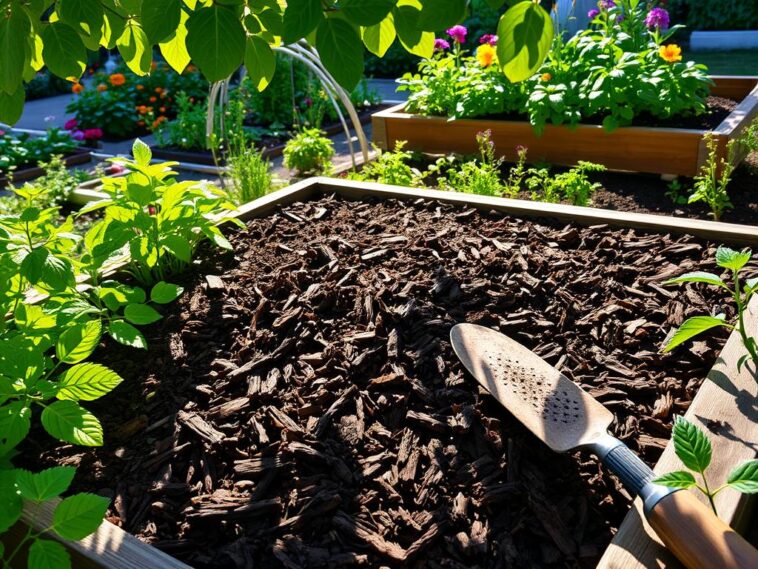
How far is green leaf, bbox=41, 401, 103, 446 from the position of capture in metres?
1.33

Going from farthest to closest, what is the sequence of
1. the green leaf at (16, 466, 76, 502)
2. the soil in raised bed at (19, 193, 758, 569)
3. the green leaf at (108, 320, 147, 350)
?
the green leaf at (108, 320, 147, 350) → the soil in raised bed at (19, 193, 758, 569) → the green leaf at (16, 466, 76, 502)

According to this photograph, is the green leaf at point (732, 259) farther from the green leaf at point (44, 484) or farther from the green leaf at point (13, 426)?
the green leaf at point (13, 426)

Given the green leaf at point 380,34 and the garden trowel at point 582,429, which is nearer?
the garden trowel at point 582,429

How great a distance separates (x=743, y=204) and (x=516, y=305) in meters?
2.55

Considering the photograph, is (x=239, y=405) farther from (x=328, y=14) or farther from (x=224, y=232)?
(x=224, y=232)

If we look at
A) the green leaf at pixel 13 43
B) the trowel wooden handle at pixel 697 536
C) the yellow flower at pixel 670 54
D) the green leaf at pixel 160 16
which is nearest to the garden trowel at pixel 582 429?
the trowel wooden handle at pixel 697 536

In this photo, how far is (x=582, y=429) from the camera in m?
1.37

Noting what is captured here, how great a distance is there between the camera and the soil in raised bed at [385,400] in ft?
4.24

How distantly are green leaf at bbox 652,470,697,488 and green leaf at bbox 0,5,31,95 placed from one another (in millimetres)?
1423

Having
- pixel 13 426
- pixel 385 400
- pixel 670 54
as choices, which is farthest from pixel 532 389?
pixel 670 54

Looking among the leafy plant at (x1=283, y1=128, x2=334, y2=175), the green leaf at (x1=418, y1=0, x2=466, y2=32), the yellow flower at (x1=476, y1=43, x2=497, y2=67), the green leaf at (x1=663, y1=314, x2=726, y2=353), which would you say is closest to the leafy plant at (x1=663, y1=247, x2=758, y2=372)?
the green leaf at (x1=663, y1=314, x2=726, y2=353)

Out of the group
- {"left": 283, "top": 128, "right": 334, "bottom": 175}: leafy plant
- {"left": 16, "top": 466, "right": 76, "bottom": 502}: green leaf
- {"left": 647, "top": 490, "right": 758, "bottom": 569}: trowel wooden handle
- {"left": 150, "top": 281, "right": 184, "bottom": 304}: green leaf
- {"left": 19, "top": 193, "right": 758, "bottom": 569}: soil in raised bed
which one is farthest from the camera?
{"left": 283, "top": 128, "right": 334, "bottom": 175}: leafy plant

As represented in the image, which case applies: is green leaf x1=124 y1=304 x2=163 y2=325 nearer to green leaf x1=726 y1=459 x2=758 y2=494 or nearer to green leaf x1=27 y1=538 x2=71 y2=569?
green leaf x1=27 y1=538 x2=71 y2=569

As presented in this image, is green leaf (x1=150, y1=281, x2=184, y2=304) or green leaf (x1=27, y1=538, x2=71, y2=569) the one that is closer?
green leaf (x1=27, y1=538, x2=71, y2=569)
